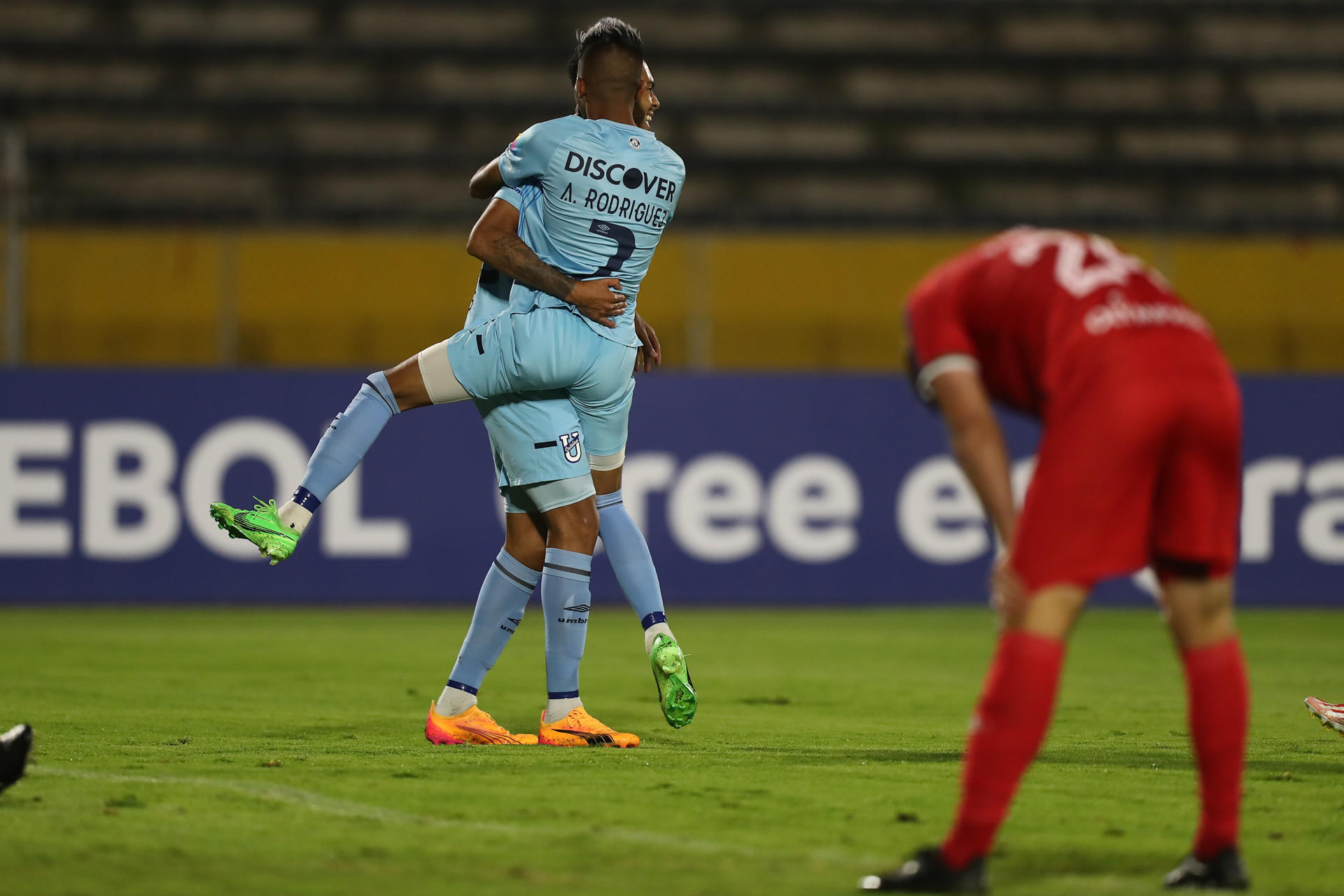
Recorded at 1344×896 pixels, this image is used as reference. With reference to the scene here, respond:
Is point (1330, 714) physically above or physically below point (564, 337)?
below

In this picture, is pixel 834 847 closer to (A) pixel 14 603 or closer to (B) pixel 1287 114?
(A) pixel 14 603

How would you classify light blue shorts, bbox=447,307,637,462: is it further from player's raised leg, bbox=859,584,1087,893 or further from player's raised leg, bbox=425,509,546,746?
player's raised leg, bbox=859,584,1087,893

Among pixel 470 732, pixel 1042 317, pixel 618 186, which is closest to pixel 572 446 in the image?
pixel 618 186

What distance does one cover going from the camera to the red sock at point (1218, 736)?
10.7ft

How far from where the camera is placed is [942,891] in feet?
10.2

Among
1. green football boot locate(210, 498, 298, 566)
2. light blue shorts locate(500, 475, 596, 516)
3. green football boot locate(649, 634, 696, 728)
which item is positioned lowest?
green football boot locate(649, 634, 696, 728)

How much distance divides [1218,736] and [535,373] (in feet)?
7.99

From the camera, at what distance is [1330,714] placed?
208 inches

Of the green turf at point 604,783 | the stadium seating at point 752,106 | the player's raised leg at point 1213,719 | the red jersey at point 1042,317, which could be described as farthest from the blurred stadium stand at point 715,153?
the player's raised leg at point 1213,719

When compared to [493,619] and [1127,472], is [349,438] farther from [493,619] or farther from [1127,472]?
[1127,472]

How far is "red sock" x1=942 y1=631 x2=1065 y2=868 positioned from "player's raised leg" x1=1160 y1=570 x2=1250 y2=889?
385 millimetres

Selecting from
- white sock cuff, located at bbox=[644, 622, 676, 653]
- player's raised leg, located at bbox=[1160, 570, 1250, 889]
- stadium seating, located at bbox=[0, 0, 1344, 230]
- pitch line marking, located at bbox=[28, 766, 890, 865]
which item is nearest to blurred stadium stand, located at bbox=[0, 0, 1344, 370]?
stadium seating, located at bbox=[0, 0, 1344, 230]

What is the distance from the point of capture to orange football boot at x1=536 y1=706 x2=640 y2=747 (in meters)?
5.09

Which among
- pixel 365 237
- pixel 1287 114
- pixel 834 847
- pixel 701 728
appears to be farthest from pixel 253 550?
pixel 1287 114
